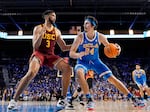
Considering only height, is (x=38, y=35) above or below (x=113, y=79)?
above

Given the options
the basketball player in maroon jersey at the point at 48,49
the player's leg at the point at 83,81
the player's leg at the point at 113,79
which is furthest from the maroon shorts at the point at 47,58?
the player's leg at the point at 113,79

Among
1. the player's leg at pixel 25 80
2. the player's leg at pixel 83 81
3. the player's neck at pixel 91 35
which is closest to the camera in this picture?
the player's leg at pixel 25 80

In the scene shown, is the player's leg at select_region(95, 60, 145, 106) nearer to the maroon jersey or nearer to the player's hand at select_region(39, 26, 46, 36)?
the maroon jersey

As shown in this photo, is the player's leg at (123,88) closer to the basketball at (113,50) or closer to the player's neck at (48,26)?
the basketball at (113,50)

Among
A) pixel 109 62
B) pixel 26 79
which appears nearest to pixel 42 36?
pixel 26 79

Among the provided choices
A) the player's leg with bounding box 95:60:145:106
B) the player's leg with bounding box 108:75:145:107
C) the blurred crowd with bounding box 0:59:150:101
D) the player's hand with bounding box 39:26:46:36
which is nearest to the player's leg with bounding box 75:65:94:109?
the player's leg with bounding box 95:60:145:106

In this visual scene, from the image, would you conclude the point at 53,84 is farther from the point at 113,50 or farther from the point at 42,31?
the point at 42,31

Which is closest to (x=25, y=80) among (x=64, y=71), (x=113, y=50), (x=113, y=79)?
(x=64, y=71)

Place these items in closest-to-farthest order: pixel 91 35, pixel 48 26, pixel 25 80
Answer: pixel 25 80 → pixel 48 26 → pixel 91 35

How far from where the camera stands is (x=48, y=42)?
5047 mm

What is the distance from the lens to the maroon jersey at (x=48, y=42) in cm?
501

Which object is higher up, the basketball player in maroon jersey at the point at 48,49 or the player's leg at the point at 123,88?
the basketball player in maroon jersey at the point at 48,49

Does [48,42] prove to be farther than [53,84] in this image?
No

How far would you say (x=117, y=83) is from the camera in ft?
16.0
